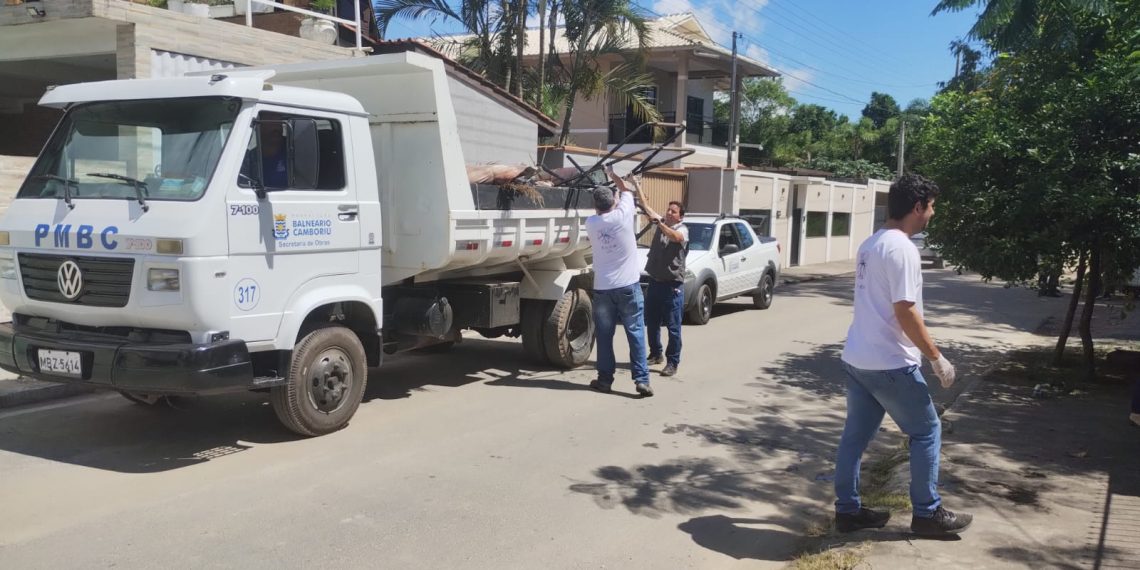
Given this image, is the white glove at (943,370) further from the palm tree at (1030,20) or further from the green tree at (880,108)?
the green tree at (880,108)

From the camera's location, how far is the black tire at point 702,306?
1296 cm

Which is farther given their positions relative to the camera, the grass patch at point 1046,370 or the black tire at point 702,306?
the black tire at point 702,306

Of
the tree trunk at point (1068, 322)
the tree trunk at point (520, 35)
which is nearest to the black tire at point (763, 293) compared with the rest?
the tree trunk at point (1068, 322)

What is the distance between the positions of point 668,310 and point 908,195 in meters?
4.53

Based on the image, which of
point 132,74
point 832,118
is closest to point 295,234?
point 132,74

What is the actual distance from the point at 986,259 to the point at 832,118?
4291cm

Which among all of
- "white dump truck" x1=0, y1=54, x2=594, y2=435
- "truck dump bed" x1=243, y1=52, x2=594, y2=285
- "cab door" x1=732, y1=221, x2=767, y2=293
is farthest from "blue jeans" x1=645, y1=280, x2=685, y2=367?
"cab door" x1=732, y1=221, x2=767, y2=293

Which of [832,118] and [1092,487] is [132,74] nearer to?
[1092,487]

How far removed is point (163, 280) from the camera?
5371mm

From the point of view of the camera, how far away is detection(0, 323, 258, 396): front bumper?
5332 millimetres

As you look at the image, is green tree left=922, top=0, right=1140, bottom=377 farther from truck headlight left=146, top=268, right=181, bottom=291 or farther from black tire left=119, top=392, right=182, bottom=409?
black tire left=119, top=392, right=182, bottom=409

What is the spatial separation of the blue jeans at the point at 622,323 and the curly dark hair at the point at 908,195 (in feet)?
12.0

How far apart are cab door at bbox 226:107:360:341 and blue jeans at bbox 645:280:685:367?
3.54 m

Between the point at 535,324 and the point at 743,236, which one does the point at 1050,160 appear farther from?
the point at 743,236
